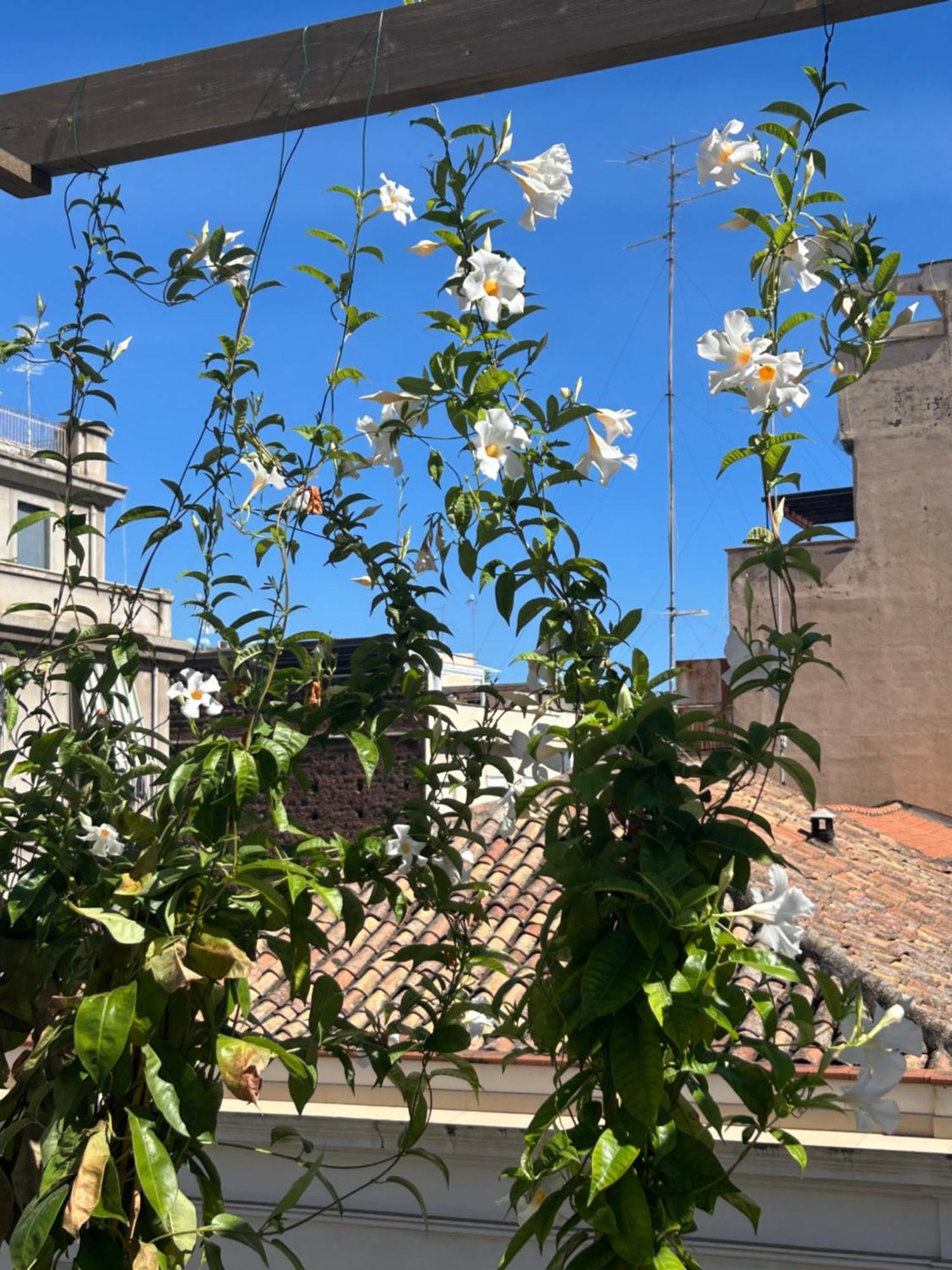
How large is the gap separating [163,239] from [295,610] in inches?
21.1

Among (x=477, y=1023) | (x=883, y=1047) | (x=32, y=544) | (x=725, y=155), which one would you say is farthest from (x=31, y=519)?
(x=32, y=544)

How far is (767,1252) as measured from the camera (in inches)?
164

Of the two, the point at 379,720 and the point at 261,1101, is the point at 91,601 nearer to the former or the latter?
the point at 261,1101

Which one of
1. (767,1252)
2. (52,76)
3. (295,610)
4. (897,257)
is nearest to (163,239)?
(52,76)

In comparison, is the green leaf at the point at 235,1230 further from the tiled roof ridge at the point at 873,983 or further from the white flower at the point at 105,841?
the tiled roof ridge at the point at 873,983

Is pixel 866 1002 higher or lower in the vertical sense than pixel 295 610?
lower

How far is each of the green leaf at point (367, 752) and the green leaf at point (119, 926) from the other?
275mm

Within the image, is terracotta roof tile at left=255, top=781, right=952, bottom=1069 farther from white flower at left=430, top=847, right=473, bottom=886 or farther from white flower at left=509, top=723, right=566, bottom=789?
white flower at left=509, top=723, right=566, bottom=789

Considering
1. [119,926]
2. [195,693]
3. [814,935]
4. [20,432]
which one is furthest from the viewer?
[20,432]

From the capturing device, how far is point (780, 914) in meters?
1.35

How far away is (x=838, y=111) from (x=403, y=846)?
893 millimetres

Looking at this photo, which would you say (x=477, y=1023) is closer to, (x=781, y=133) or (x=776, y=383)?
(x=776, y=383)

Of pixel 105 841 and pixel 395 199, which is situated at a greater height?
pixel 395 199

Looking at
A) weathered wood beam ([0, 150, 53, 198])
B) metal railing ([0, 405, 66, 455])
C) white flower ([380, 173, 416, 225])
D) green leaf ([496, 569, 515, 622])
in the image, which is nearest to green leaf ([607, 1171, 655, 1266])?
green leaf ([496, 569, 515, 622])
